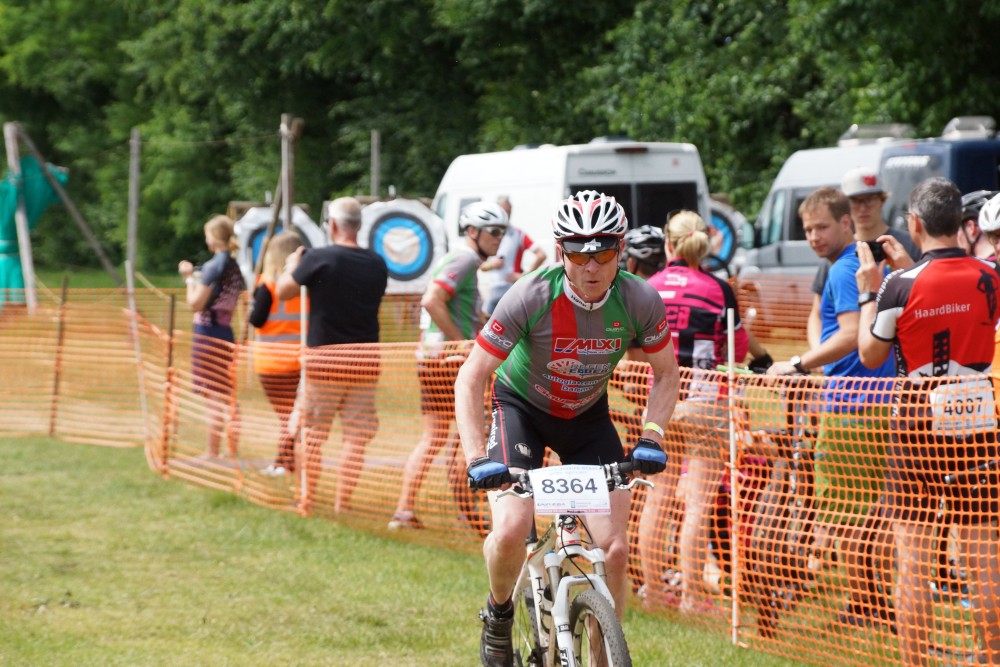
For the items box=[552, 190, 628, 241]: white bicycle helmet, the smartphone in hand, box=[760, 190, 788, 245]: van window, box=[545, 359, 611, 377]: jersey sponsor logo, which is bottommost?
box=[545, 359, 611, 377]: jersey sponsor logo

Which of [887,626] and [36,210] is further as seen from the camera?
[36,210]

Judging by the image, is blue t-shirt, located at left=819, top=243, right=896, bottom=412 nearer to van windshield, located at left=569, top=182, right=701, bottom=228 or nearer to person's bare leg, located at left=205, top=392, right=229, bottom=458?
person's bare leg, located at left=205, top=392, right=229, bottom=458

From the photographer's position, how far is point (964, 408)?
5625 mm

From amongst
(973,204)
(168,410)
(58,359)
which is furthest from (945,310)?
(58,359)

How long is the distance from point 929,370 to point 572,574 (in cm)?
191

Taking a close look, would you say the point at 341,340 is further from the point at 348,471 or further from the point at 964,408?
the point at 964,408

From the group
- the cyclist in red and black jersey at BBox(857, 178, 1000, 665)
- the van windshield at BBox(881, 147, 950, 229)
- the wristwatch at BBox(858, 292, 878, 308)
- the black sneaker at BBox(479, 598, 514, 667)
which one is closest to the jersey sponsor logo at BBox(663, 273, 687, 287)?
the wristwatch at BBox(858, 292, 878, 308)

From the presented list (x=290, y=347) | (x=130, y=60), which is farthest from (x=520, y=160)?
(x=130, y=60)

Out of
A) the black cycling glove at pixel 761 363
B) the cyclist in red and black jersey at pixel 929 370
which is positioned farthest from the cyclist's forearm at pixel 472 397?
the black cycling glove at pixel 761 363

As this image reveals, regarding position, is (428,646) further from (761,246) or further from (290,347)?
(761,246)

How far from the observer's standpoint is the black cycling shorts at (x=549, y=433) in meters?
5.48

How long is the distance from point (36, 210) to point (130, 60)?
29.7m

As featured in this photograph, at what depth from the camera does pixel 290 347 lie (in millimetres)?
10305

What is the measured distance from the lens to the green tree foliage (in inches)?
894
